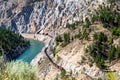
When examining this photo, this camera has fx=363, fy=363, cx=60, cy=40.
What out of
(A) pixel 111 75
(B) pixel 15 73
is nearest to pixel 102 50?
(A) pixel 111 75

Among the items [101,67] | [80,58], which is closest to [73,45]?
[80,58]

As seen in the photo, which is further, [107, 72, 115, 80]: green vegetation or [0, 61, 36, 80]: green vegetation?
[107, 72, 115, 80]: green vegetation

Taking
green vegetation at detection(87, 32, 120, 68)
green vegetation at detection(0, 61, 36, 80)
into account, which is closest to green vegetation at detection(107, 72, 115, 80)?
green vegetation at detection(87, 32, 120, 68)

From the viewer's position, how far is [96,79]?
363ft

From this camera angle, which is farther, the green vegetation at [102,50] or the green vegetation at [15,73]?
the green vegetation at [102,50]

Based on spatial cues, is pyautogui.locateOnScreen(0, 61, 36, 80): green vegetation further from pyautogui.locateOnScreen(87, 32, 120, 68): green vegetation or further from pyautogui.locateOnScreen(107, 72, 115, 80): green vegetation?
pyautogui.locateOnScreen(87, 32, 120, 68): green vegetation

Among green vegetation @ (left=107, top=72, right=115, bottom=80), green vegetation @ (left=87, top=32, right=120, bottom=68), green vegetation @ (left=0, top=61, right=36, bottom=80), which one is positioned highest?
green vegetation @ (left=0, top=61, right=36, bottom=80)

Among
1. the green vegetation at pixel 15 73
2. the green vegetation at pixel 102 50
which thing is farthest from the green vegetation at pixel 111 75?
the green vegetation at pixel 15 73

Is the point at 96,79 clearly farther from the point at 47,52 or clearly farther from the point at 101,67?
the point at 47,52

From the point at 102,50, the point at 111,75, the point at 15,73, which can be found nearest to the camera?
the point at 15,73

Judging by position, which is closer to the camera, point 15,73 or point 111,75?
point 15,73

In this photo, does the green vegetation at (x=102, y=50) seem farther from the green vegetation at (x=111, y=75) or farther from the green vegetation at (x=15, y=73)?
the green vegetation at (x=15, y=73)

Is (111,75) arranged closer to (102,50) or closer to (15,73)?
(102,50)

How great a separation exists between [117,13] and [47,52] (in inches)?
1475
